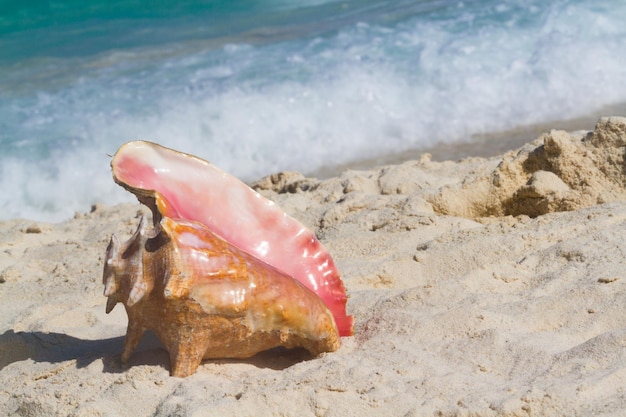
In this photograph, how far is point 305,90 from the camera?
6910mm

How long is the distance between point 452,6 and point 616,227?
679 cm

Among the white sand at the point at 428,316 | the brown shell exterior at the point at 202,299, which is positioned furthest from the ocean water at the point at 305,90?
the brown shell exterior at the point at 202,299

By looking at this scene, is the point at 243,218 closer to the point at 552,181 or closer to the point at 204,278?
the point at 204,278

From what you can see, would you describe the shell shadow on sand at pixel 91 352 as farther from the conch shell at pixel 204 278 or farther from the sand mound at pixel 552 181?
the sand mound at pixel 552 181

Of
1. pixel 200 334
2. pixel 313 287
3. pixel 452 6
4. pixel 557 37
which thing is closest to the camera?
pixel 200 334

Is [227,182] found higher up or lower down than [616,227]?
higher up

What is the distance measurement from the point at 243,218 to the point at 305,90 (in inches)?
175

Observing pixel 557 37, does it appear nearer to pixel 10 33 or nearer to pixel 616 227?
pixel 616 227

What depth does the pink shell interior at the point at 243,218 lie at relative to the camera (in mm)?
2498

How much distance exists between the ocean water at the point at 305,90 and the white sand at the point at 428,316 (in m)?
2.16

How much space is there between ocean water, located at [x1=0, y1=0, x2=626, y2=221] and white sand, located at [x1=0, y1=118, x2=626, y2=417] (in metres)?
2.16

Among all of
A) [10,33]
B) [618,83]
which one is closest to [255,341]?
[618,83]

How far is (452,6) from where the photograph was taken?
9.12m

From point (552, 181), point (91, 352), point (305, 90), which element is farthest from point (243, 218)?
point (305, 90)
